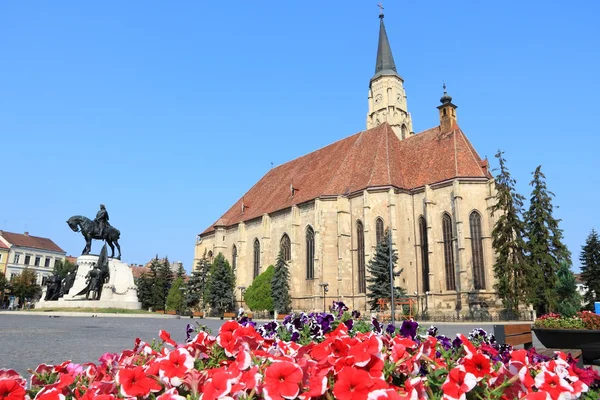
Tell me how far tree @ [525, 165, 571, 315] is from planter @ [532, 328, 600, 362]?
24.3 metres

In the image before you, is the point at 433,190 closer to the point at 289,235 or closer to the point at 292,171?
the point at 289,235

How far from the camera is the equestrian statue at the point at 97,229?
28.9 meters

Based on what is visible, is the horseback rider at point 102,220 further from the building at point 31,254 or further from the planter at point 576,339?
the building at point 31,254

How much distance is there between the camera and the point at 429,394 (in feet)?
6.22

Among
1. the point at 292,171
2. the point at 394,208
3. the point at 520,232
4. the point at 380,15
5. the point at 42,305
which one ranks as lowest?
the point at 42,305

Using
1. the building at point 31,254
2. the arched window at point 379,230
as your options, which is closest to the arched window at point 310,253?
the arched window at point 379,230

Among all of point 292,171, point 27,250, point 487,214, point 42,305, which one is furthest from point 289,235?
point 27,250

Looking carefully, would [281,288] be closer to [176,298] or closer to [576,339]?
[176,298]

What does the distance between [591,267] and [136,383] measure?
2231 inches

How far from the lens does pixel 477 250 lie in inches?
1318

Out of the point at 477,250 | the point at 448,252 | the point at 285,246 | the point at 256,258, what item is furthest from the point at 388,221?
the point at 256,258

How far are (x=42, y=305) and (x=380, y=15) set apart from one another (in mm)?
49865

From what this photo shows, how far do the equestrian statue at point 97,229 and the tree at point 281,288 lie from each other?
14855 millimetres

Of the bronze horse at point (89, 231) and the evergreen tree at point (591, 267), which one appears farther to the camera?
the evergreen tree at point (591, 267)
